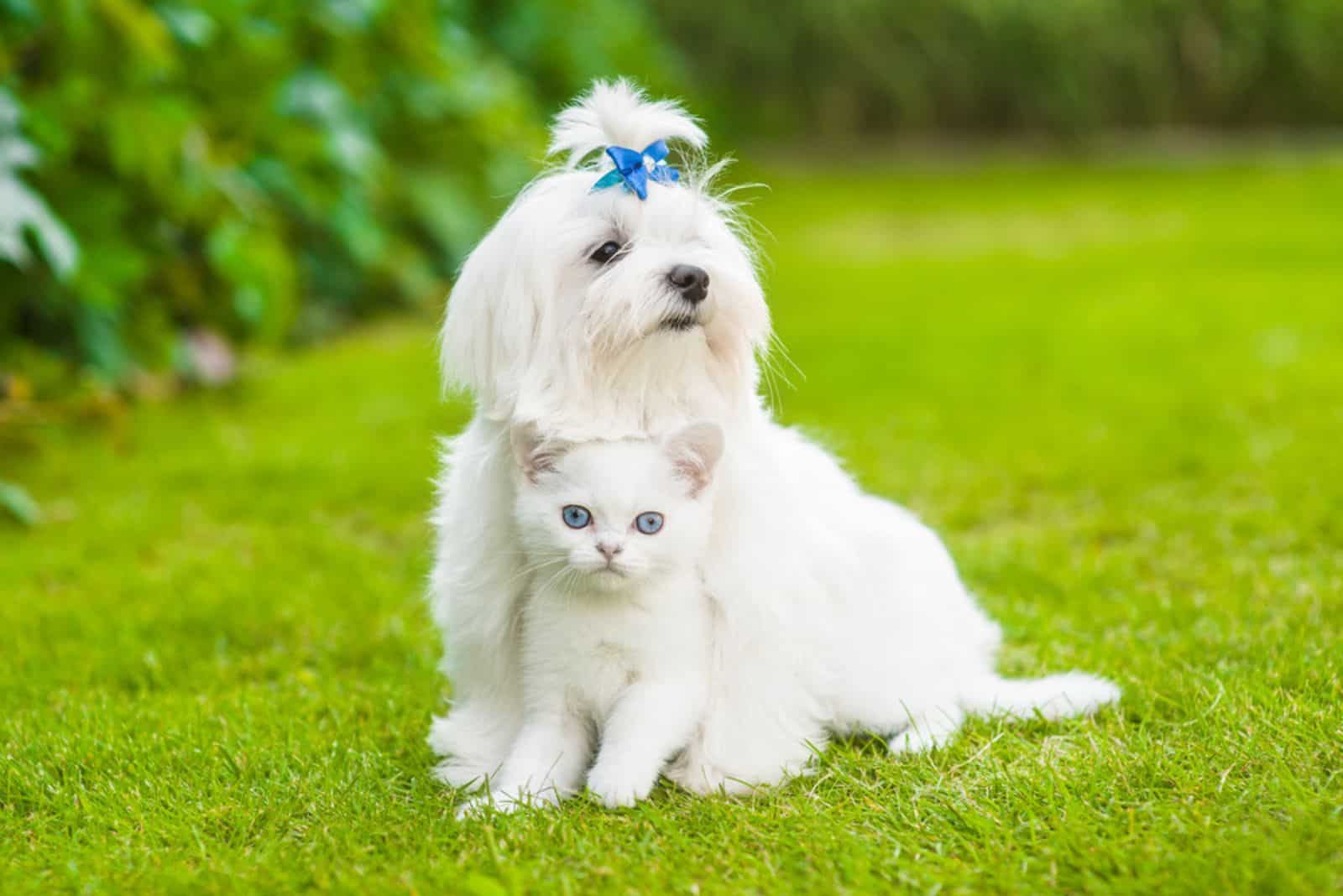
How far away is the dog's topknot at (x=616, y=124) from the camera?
2.68 m

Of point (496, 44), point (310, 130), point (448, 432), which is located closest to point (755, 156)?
point (496, 44)

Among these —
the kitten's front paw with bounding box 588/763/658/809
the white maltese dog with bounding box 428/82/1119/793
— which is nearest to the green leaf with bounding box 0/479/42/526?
the white maltese dog with bounding box 428/82/1119/793

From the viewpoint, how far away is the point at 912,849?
2459mm

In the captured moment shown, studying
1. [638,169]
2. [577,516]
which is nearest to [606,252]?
[638,169]

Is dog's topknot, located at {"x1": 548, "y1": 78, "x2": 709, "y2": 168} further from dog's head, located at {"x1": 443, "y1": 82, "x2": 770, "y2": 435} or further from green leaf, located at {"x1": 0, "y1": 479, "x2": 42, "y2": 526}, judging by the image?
green leaf, located at {"x1": 0, "y1": 479, "x2": 42, "y2": 526}

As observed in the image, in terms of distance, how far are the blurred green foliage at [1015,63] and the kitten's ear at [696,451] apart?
13.6 metres

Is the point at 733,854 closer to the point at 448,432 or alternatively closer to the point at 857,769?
the point at 857,769

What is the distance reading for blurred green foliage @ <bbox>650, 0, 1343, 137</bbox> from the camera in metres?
15.4

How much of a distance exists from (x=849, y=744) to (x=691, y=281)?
106 centimetres

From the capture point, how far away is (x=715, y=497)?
277 cm

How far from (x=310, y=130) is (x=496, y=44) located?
440 cm

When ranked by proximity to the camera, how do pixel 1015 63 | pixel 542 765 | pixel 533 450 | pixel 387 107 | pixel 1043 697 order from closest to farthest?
pixel 533 450, pixel 542 765, pixel 1043 697, pixel 387 107, pixel 1015 63

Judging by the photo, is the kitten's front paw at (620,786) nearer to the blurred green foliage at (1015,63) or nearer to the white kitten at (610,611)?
the white kitten at (610,611)

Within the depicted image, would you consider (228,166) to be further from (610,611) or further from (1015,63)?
(1015,63)
